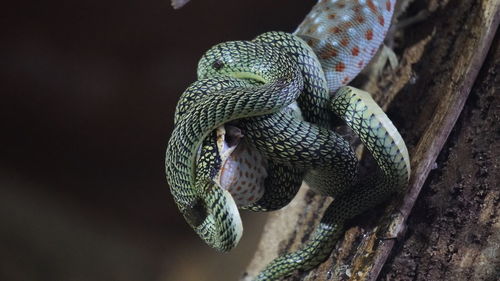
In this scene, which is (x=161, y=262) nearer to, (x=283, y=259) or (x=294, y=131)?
(x=283, y=259)

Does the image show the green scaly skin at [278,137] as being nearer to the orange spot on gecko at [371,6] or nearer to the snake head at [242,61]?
the snake head at [242,61]

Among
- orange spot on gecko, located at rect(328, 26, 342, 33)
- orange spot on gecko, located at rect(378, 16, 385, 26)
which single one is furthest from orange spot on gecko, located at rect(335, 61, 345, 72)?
orange spot on gecko, located at rect(378, 16, 385, 26)

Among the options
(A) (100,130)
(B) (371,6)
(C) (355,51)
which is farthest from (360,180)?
(A) (100,130)

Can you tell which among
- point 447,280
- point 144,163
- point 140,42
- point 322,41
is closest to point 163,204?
point 144,163

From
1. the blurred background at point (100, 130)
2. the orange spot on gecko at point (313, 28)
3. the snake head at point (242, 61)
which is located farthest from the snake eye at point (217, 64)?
the blurred background at point (100, 130)

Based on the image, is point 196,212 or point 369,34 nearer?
point 196,212

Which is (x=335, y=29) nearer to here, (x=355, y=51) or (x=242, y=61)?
(x=355, y=51)
